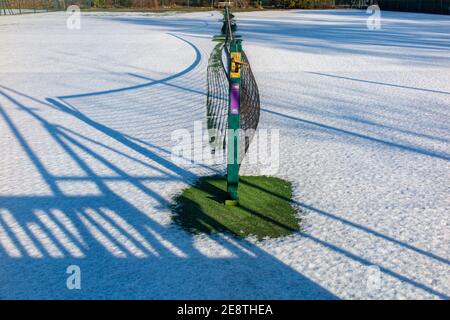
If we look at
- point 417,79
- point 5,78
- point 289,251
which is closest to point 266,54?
point 417,79

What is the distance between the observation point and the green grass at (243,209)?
459 centimetres

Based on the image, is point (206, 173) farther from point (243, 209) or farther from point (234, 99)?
point (234, 99)

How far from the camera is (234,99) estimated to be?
193 inches

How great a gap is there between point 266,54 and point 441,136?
418 inches

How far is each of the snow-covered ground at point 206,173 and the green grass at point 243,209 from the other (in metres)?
0.16

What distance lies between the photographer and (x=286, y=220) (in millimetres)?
4766

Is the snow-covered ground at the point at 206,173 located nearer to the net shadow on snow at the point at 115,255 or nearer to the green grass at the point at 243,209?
the net shadow on snow at the point at 115,255

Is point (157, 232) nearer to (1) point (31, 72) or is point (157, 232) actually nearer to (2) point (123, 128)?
(2) point (123, 128)

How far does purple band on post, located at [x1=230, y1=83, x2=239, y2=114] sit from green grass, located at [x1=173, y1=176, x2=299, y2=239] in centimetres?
103

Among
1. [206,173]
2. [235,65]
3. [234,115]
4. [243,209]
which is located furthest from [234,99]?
[206,173]

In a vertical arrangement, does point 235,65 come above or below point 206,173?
above

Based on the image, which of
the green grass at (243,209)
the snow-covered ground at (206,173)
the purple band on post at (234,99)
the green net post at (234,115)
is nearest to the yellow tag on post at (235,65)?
the green net post at (234,115)

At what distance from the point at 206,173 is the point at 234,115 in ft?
4.44

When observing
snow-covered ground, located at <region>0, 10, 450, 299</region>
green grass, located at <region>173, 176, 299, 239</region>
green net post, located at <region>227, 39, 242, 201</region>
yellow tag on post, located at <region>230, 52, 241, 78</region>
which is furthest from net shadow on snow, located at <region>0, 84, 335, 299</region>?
yellow tag on post, located at <region>230, 52, 241, 78</region>
